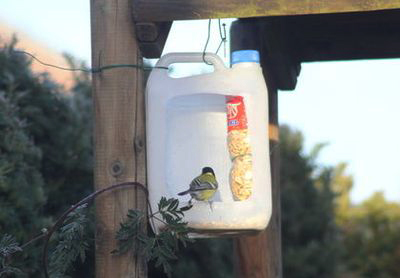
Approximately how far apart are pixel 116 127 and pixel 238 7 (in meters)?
0.68

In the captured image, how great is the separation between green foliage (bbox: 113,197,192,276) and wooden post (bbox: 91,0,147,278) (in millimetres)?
79

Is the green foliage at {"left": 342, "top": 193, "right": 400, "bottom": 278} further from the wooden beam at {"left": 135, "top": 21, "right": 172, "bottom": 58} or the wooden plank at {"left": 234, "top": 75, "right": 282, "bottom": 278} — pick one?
the wooden beam at {"left": 135, "top": 21, "right": 172, "bottom": 58}

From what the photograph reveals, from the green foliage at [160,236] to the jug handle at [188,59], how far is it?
59cm

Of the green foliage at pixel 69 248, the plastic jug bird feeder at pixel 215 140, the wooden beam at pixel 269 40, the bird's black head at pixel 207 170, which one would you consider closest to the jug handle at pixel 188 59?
the plastic jug bird feeder at pixel 215 140

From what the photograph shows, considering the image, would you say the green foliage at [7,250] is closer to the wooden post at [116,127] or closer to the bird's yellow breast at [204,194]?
the wooden post at [116,127]

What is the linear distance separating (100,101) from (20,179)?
1.38 m

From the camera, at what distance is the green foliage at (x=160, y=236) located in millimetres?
3034

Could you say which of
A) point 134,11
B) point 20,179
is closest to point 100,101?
point 134,11

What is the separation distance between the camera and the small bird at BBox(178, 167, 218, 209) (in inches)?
121

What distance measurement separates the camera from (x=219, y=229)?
3.16 m

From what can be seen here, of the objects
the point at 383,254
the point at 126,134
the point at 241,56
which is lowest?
the point at 383,254

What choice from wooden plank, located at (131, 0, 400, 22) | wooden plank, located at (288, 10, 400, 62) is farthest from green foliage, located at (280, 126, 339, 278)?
wooden plank, located at (131, 0, 400, 22)

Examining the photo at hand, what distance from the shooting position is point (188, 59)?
3.35 metres

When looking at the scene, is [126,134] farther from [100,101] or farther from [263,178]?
[263,178]
